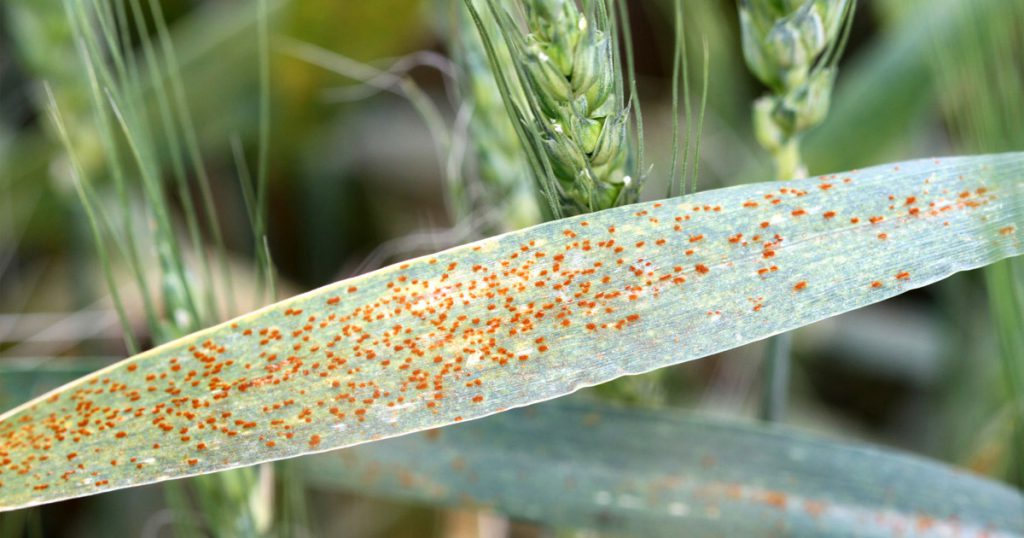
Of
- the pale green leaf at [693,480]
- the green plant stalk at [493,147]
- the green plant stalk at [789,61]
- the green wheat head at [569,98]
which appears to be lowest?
the pale green leaf at [693,480]

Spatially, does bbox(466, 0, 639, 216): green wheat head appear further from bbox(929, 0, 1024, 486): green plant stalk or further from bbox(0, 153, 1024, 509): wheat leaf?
bbox(929, 0, 1024, 486): green plant stalk

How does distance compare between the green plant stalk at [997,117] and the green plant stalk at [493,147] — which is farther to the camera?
the green plant stalk at [493,147]

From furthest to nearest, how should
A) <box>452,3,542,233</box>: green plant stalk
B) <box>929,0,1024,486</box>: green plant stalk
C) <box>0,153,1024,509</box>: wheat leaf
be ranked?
<box>452,3,542,233</box>: green plant stalk → <box>929,0,1024,486</box>: green plant stalk → <box>0,153,1024,509</box>: wheat leaf

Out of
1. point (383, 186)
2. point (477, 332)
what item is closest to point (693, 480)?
point (477, 332)

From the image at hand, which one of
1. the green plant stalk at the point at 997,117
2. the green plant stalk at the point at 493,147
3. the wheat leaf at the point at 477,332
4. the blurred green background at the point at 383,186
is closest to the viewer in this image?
the wheat leaf at the point at 477,332

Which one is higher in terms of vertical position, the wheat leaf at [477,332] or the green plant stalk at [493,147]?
the green plant stalk at [493,147]

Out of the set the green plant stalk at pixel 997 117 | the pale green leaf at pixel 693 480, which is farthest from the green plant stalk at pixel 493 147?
the green plant stalk at pixel 997 117

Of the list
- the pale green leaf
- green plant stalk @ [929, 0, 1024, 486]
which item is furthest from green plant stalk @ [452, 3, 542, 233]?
green plant stalk @ [929, 0, 1024, 486]

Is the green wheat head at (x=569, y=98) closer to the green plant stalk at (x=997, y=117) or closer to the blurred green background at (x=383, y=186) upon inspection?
the green plant stalk at (x=997, y=117)

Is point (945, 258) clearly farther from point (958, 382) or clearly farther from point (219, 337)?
point (958, 382)
